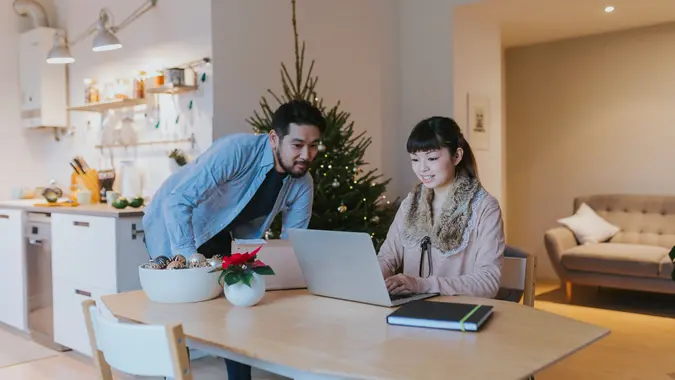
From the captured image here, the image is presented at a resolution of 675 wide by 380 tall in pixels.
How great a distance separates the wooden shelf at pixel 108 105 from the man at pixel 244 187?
1.61 m

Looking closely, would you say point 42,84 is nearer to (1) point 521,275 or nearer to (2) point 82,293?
(2) point 82,293

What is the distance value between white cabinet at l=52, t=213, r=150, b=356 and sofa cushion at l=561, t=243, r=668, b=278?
10.5 feet

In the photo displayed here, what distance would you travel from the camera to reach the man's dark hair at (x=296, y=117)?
7.06 feet

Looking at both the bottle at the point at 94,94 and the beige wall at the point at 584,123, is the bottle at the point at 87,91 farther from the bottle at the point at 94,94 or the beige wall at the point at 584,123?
the beige wall at the point at 584,123

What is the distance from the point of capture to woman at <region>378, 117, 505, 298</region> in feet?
6.39

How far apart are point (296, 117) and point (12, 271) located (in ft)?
9.63

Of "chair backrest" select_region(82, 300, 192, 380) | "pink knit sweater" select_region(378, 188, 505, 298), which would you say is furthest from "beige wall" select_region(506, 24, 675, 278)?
"chair backrest" select_region(82, 300, 192, 380)

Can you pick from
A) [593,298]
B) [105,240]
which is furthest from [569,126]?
[105,240]

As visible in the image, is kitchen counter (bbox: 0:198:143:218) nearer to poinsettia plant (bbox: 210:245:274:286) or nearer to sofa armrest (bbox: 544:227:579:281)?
poinsettia plant (bbox: 210:245:274:286)

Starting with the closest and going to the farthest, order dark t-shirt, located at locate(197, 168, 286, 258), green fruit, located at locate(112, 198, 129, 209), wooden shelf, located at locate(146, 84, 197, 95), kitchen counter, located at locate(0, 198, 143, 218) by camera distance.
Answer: dark t-shirt, located at locate(197, 168, 286, 258) → kitchen counter, located at locate(0, 198, 143, 218) → green fruit, located at locate(112, 198, 129, 209) → wooden shelf, located at locate(146, 84, 197, 95)

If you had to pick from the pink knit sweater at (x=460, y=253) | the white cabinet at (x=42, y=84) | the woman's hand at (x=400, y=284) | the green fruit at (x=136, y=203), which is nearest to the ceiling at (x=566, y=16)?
the green fruit at (x=136, y=203)

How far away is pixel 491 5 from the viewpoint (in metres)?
4.48

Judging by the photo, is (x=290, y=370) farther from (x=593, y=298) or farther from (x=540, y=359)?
(x=593, y=298)

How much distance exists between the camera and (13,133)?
4.97 meters
